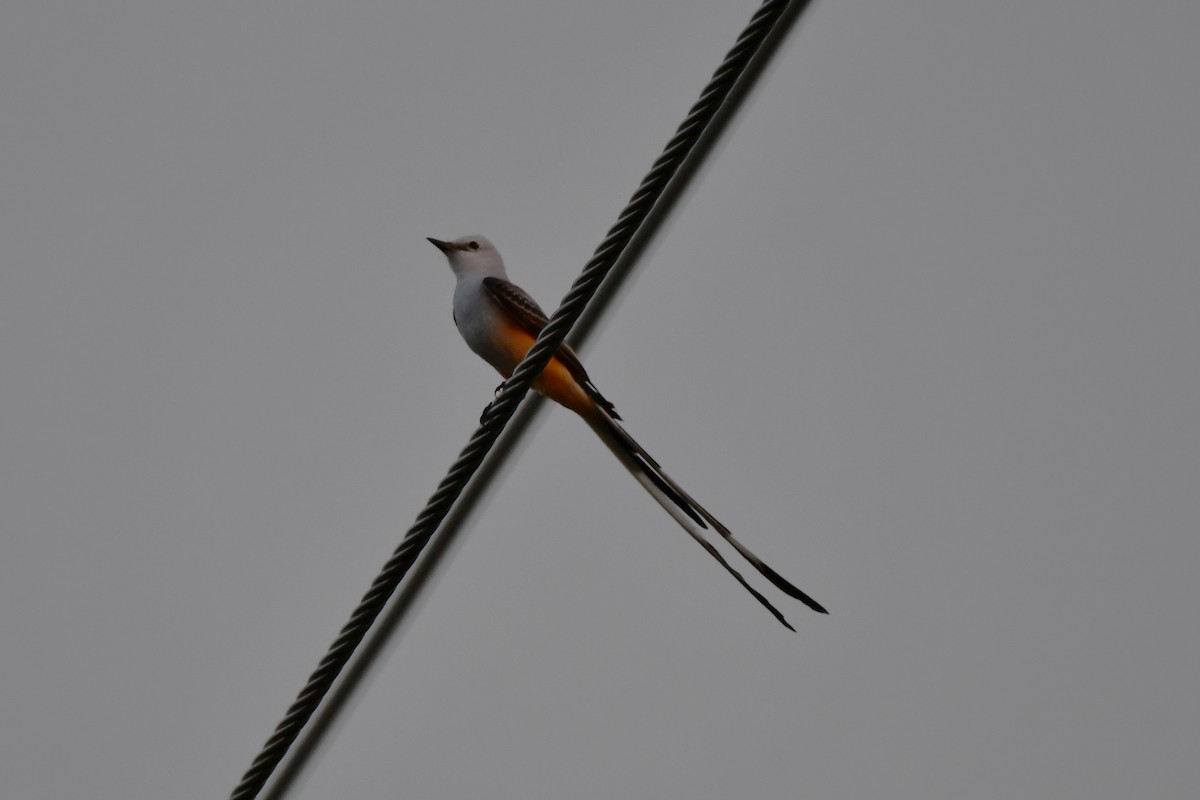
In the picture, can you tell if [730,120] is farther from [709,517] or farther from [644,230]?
[709,517]

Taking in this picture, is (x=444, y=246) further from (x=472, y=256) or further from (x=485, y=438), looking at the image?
(x=485, y=438)

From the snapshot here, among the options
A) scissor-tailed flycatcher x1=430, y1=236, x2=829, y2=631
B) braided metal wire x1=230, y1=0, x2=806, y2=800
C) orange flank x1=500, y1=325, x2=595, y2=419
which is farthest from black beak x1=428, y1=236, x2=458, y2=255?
braided metal wire x1=230, y1=0, x2=806, y2=800

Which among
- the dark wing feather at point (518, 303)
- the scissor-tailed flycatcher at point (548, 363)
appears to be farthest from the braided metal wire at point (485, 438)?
the dark wing feather at point (518, 303)

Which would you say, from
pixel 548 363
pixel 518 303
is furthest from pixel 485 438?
pixel 518 303

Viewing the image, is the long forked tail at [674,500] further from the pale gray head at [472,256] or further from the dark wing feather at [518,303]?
the pale gray head at [472,256]

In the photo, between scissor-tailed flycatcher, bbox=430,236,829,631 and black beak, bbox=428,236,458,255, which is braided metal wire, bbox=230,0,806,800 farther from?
black beak, bbox=428,236,458,255
